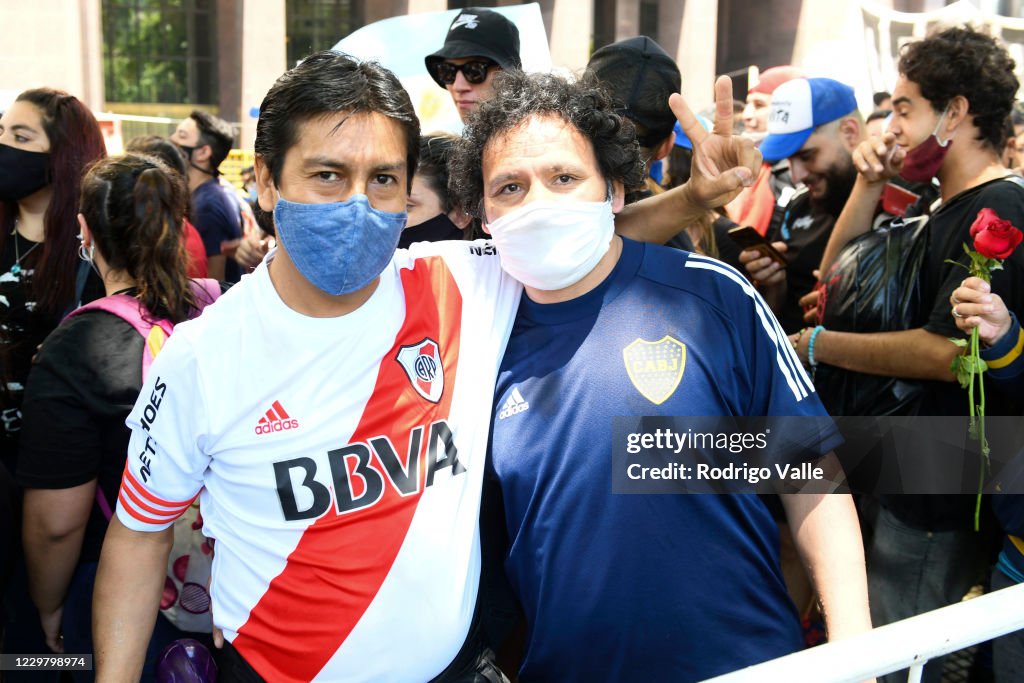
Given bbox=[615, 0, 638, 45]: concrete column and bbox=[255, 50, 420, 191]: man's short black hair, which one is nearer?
bbox=[255, 50, 420, 191]: man's short black hair

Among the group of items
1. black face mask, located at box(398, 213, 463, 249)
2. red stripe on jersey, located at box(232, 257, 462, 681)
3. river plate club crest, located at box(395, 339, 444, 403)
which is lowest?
red stripe on jersey, located at box(232, 257, 462, 681)

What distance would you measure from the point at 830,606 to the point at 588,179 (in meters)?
1.10

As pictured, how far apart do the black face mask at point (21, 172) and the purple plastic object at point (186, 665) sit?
2.05 m

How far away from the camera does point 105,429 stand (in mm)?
2643

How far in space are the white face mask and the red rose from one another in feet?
3.85

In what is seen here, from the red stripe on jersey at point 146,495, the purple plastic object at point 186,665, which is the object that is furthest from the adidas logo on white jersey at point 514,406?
the purple plastic object at point 186,665

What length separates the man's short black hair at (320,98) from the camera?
205 cm

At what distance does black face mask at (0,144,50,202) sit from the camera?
342 cm

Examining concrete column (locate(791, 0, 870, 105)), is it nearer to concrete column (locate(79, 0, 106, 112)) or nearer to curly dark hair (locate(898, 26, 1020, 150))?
concrete column (locate(79, 0, 106, 112))

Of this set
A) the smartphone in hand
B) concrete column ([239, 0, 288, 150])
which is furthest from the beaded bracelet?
concrete column ([239, 0, 288, 150])

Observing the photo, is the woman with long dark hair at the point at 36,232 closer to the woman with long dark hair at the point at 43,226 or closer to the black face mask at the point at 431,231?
the woman with long dark hair at the point at 43,226

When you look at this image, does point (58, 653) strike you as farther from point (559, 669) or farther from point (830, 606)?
point (830, 606)

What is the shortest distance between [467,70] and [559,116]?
4.87 ft

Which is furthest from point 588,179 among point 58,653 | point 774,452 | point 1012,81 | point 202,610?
point 58,653
